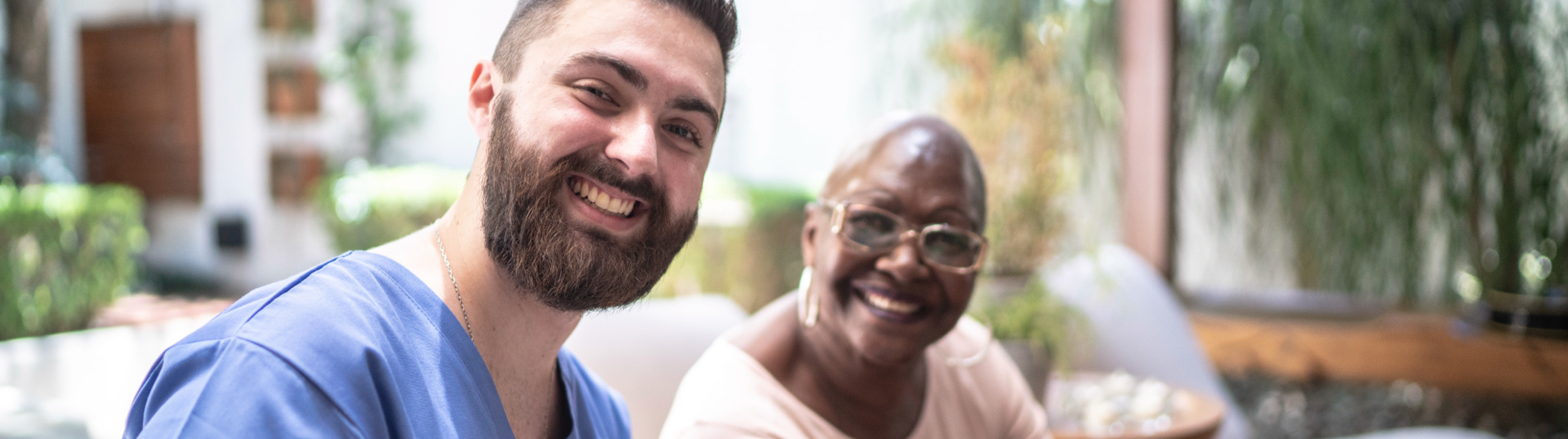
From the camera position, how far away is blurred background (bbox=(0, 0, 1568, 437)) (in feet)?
8.41

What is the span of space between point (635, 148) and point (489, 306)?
238 millimetres

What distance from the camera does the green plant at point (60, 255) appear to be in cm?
530

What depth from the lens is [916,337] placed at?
51.0 inches

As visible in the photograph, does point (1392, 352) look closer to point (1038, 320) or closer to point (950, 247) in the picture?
point (1038, 320)

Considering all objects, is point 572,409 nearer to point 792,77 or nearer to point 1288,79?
point 1288,79

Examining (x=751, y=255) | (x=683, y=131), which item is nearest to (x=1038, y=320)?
(x=683, y=131)

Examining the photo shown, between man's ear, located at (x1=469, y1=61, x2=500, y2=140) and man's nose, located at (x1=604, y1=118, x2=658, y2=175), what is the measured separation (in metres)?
0.17

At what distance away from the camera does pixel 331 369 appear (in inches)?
30.0

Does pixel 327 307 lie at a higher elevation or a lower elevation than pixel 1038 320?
higher

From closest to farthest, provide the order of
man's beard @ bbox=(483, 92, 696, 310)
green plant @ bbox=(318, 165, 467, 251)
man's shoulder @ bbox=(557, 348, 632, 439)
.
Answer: man's beard @ bbox=(483, 92, 696, 310), man's shoulder @ bbox=(557, 348, 632, 439), green plant @ bbox=(318, 165, 467, 251)

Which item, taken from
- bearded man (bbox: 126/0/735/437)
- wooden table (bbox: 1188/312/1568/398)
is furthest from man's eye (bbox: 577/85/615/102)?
wooden table (bbox: 1188/312/1568/398)

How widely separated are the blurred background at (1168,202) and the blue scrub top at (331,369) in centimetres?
53

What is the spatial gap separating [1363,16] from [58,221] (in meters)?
6.97

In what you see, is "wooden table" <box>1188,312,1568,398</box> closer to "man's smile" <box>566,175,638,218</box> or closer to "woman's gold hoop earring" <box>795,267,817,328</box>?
"woman's gold hoop earring" <box>795,267,817,328</box>
